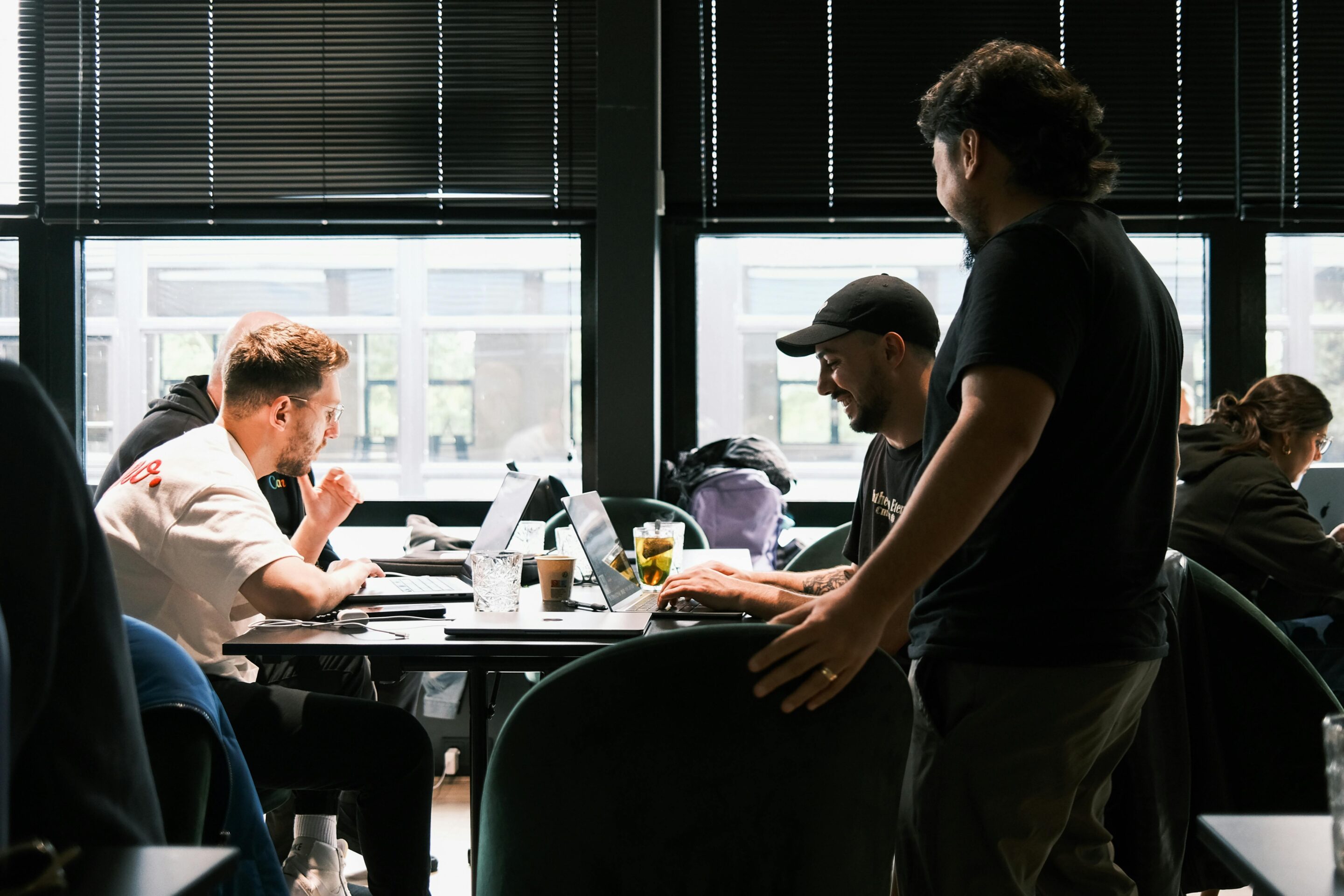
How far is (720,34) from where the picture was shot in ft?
12.8

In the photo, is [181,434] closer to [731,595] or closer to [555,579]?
[555,579]

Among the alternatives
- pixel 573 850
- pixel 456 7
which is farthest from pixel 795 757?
pixel 456 7

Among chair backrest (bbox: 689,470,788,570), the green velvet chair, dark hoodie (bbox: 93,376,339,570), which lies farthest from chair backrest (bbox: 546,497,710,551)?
the green velvet chair

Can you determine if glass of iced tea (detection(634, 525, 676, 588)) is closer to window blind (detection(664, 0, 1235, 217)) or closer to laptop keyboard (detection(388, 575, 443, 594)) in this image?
laptop keyboard (detection(388, 575, 443, 594))

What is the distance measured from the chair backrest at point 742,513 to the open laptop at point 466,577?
107 centimetres

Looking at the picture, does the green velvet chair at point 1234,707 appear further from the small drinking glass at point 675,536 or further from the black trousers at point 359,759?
the black trousers at point 359,759

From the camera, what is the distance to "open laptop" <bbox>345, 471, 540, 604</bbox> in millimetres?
2188

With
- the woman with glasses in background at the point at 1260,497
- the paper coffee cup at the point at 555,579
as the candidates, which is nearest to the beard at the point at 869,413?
the paper coffee cup at the point at 555,579

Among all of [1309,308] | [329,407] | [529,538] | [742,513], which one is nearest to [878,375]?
[329,407]

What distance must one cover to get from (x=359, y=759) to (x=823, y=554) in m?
1.41

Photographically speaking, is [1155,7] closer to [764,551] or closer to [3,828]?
[764,551]

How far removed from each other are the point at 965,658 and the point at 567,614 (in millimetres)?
894

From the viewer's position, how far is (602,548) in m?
2.24

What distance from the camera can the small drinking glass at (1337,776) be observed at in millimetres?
774
